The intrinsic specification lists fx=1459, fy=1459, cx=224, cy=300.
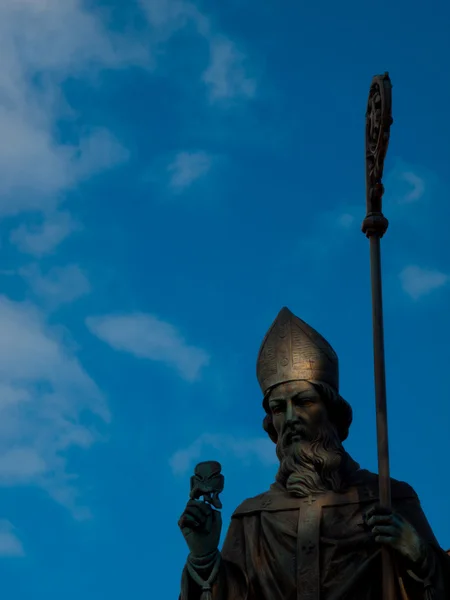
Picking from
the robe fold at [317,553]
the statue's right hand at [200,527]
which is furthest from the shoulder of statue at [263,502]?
the statue's right hand at [200,527]

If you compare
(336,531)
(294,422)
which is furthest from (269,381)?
(336,531)

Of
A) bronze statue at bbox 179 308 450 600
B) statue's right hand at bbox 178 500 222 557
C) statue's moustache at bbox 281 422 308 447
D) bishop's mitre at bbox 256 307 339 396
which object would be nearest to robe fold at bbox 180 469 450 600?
bronze statue at bbox 179 308 450 600

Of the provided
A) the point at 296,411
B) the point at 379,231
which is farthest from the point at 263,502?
the point at 379,231

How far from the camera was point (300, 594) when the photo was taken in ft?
47.1

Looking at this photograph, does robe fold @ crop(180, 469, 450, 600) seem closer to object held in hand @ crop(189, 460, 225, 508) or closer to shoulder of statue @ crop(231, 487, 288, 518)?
shoulder of statue @ crop(231, 487, 288, 518)

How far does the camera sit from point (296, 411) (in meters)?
15.5

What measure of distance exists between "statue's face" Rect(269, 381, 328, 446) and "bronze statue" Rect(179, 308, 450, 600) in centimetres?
1

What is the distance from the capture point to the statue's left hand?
13.9 meters

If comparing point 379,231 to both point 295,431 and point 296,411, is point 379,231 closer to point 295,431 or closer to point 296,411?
point 296,411

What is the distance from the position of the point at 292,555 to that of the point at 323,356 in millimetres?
2317

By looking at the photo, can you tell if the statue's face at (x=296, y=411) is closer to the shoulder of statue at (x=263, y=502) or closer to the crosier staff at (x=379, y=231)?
the shoulder of statue at (x=263, y=502)

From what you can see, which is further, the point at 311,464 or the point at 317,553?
the point at 311,464

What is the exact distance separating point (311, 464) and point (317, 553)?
3.57 feet

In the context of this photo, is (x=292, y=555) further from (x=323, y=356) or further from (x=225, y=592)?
(x=323, y=356)
